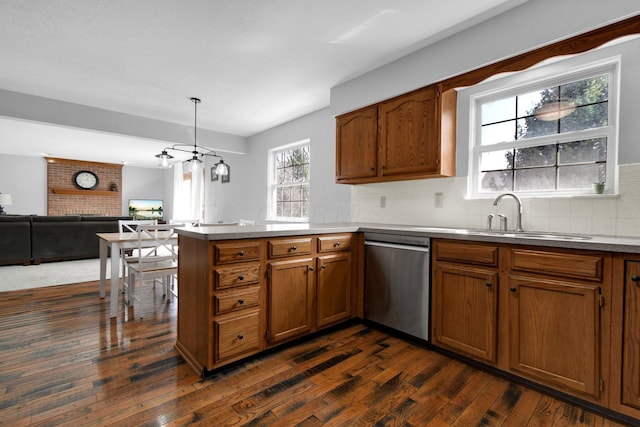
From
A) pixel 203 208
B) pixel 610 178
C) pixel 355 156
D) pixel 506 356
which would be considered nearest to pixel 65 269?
pixel 203 208

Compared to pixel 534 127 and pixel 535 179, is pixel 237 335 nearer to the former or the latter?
pixel 535 179

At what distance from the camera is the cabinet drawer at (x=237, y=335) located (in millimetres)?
1838

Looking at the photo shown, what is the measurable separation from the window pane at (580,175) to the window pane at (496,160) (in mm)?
355

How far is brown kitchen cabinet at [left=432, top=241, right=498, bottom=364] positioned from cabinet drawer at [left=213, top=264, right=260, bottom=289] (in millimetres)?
1258

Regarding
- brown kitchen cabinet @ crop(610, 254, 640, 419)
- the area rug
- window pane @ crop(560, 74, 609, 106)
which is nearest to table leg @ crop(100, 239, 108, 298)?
the area rug

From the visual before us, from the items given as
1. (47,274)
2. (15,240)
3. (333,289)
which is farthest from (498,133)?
(15,240)

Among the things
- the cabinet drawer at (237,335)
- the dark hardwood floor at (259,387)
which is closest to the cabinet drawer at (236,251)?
the cabinet drawer at (237,335)

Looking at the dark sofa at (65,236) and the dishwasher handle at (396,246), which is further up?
the dishwasher handle at (396,246)

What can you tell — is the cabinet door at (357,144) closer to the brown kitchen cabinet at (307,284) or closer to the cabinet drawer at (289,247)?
the brown kitchen cabinet at (307,284)

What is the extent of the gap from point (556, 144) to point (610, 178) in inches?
16.3

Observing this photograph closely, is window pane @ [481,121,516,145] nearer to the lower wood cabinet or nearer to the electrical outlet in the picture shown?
the electrical outlet

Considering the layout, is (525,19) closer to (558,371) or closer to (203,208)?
(558,371)

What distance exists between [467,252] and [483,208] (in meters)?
0.74

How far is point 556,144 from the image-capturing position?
89.2 inches
